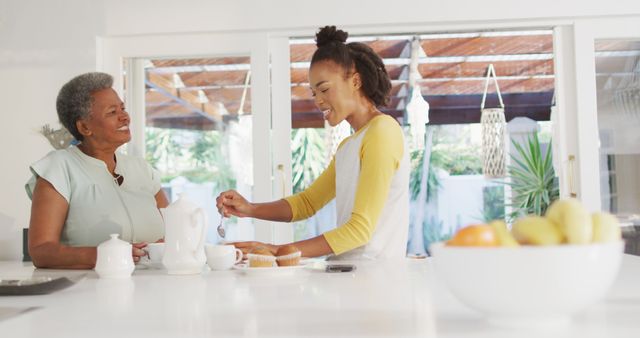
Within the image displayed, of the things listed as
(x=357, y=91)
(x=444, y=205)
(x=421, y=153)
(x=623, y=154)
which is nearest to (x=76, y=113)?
(x=357, y=91)

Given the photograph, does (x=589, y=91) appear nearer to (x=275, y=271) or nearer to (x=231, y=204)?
(x=231, y=204)

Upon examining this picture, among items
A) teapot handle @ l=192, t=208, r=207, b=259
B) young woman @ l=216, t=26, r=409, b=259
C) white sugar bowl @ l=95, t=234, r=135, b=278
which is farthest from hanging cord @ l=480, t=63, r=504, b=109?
white sugar bowl @ l=95, t=234, r=135, b=278

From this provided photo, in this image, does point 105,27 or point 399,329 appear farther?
point 105,27

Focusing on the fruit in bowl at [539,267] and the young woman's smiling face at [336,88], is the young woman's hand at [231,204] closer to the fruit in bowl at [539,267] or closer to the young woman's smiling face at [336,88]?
the young woman's smiling face at [336,88]

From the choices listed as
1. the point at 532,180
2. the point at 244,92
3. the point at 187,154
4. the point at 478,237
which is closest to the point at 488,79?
the point at 532,180

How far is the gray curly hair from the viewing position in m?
2.48

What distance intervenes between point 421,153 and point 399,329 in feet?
15.0

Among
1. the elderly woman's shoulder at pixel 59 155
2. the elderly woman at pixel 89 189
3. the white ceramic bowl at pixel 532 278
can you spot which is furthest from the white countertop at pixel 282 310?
the elderly woman's shoulder at pixel 59 155

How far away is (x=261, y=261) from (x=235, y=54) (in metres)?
2.49

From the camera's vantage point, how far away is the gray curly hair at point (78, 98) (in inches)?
97.7

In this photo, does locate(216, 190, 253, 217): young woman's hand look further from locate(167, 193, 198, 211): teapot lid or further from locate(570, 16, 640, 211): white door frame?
locate(570, 16, 640, 211): white door frame

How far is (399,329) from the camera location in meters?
0.89

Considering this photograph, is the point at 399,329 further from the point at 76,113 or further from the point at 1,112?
the point at 1,112

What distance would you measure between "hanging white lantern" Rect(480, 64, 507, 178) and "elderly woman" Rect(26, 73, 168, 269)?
294cm
